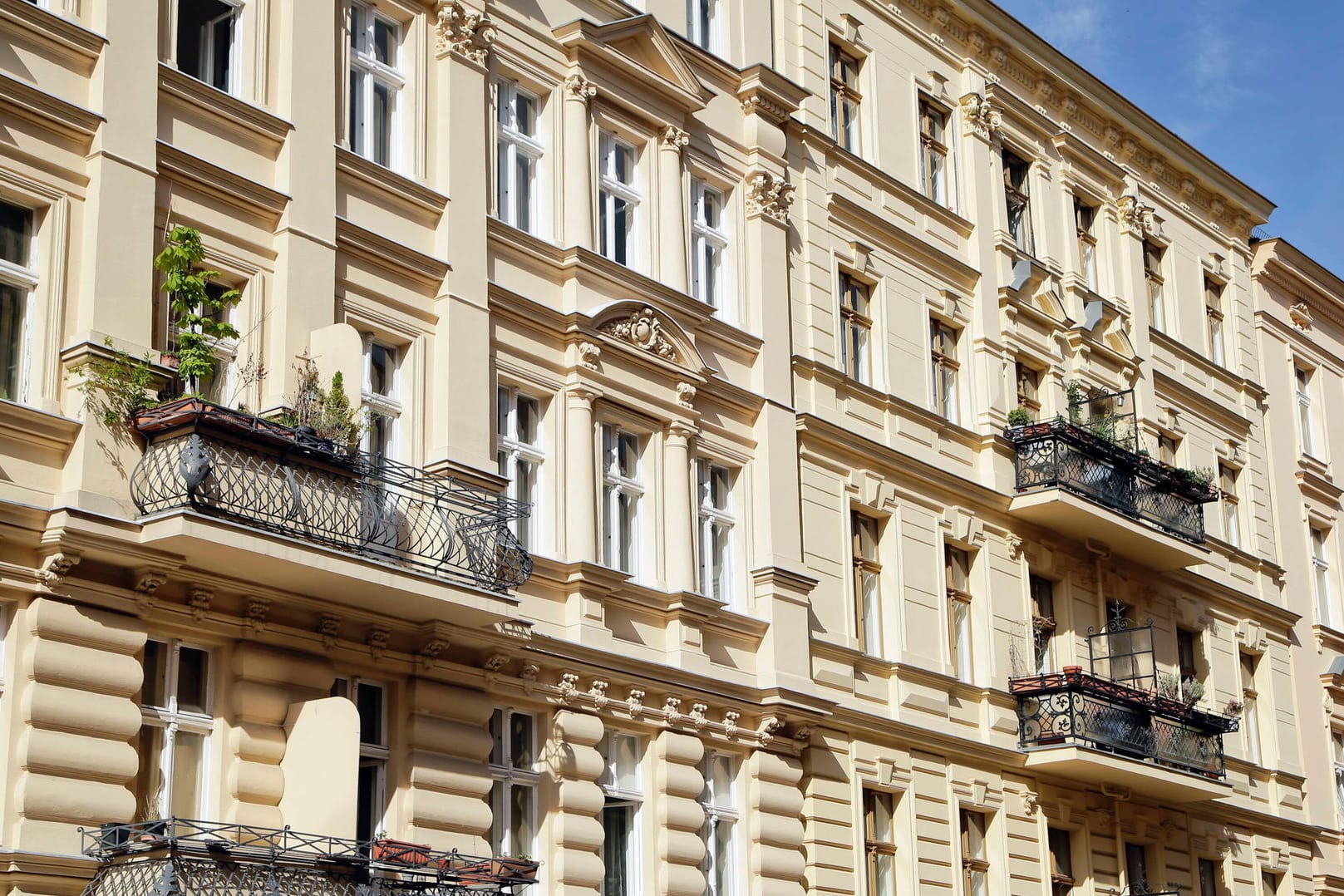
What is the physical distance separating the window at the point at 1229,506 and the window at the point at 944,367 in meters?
7.99

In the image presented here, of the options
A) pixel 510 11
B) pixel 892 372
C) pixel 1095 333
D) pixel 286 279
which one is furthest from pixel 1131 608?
pixel 286 279

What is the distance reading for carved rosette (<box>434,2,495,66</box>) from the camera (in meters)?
19.9

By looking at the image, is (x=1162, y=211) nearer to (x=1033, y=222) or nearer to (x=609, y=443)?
(x=1033, y=222)

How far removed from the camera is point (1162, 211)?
33.8 m

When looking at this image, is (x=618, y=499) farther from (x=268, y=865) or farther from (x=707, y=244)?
(x=268, y=865)

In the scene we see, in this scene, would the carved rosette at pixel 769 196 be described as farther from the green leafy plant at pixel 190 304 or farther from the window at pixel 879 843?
the green leafy plant at pixel 190 304

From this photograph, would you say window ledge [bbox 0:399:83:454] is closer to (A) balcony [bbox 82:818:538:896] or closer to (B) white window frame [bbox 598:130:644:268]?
(A) balcony [bbox 82:818:538:896]

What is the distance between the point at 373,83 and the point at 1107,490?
1308cm

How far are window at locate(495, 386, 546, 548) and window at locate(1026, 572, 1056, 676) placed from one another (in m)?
9.49

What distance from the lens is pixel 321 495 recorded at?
16281 mm

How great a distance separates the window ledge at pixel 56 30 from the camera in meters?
15.9

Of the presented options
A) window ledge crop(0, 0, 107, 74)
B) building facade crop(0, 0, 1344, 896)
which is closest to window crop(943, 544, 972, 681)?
building facade crop(0, 0, 1344, 896)

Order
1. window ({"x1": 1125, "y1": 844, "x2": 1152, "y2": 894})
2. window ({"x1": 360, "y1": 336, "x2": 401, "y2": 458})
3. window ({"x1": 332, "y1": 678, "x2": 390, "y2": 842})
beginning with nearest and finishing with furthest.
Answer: window ({"x1": 332, "y1": 678, "x2": 390, "y2": 842})
window ({"x1": 360, "y1": 336, "x2": 401, "y2": 458})
window ({"x1": 1125, "y1": 844, "x2": 1152, "y2": 894})

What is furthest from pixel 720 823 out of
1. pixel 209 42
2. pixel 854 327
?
pixel 209 42
